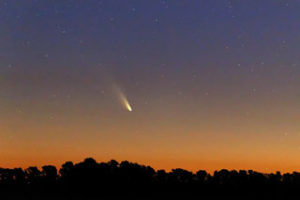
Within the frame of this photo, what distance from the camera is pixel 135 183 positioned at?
135 metres

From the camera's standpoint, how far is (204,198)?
119625mm

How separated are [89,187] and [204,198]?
30885mm

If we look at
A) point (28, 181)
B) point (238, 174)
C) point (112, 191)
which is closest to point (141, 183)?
point (112, 191)

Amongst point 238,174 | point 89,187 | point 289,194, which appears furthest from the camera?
point 238,174

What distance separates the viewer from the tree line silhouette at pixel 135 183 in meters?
124

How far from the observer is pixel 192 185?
438 feet

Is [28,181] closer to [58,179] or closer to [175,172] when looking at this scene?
[58,179]

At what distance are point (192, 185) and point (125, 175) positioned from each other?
21.2 meters

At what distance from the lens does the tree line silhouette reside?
12425 centimetres

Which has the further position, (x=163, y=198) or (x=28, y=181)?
(x=28, y=181)

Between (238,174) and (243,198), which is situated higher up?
(238,174)

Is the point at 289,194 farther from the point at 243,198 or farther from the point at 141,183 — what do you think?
the point at 141,183

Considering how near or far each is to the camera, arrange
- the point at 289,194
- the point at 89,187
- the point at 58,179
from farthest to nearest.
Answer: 1. the point at 58,179
2. the point at 89,187
3. the point at 289,194

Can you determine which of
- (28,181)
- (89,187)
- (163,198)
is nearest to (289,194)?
(163,198)
